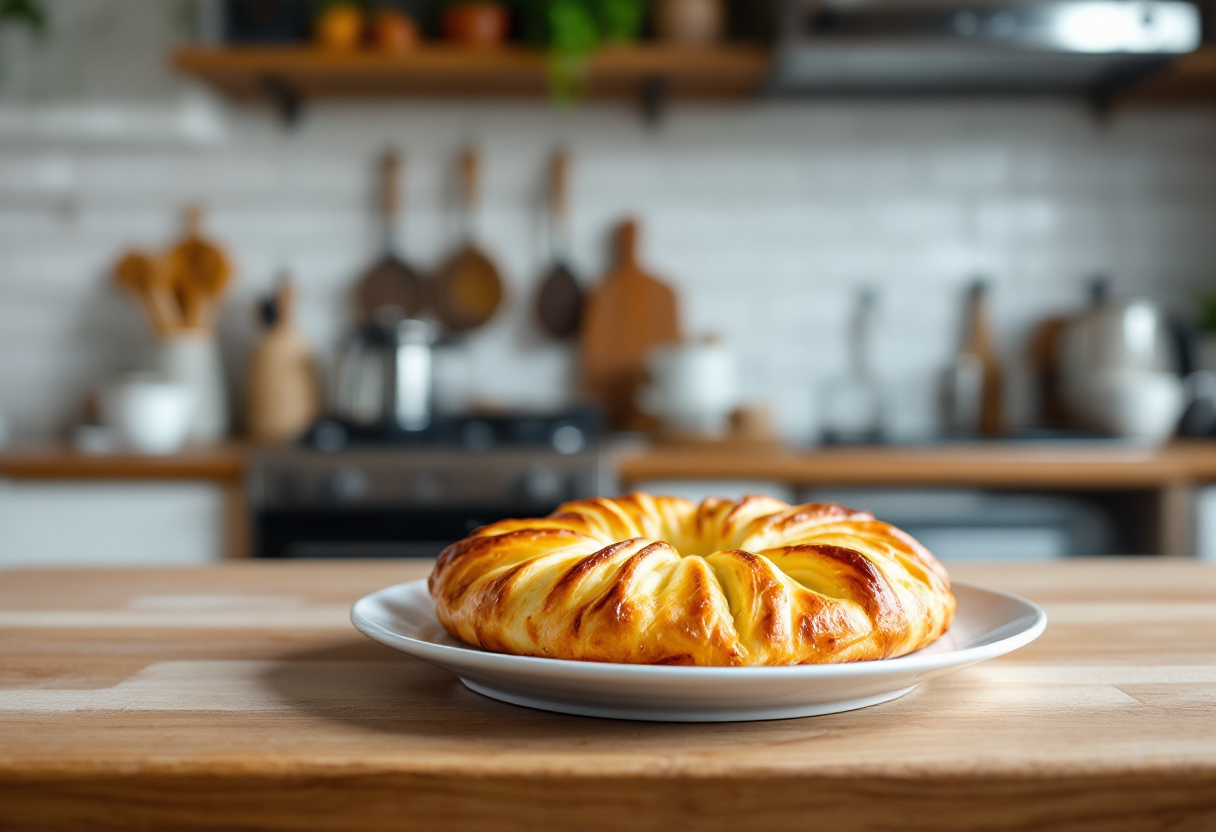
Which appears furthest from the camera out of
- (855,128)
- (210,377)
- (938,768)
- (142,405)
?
(855,128)

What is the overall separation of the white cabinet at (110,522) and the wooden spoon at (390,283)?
2.64 feet

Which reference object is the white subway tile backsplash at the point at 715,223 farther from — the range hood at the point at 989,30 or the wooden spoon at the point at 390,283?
the range hood at the point at 989,30

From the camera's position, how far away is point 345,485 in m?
2.02

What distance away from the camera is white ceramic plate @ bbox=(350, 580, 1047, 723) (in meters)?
0.45

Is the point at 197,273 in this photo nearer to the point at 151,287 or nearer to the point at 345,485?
the point at 151,287

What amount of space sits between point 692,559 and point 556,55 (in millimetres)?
2052

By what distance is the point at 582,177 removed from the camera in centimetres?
277

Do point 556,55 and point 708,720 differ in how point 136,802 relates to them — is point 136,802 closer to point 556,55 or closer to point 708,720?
point 708,720

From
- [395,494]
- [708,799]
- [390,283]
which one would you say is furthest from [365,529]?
[708,799]

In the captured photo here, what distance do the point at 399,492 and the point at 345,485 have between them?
3.9 inches

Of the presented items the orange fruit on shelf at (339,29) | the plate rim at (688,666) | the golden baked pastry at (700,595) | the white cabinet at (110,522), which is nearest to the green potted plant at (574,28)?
the orange fruit on shelf at (339,29)

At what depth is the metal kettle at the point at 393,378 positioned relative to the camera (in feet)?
7.30

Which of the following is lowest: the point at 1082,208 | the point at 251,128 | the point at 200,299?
the point at 200,299

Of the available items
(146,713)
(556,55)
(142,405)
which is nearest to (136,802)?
(146,713)
